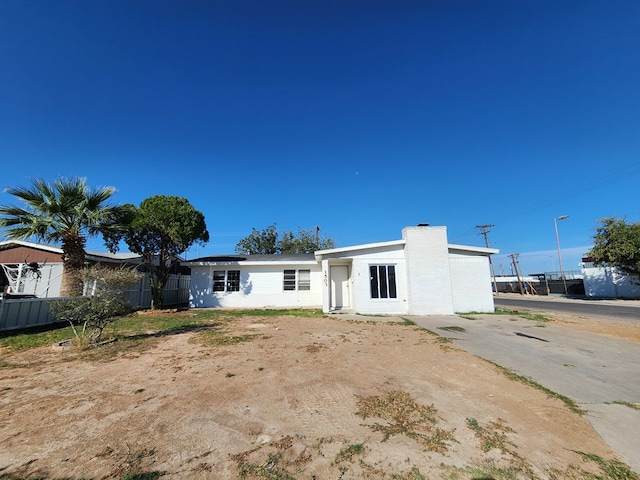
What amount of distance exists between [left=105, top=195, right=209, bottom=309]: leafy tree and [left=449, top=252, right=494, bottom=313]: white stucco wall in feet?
46.6

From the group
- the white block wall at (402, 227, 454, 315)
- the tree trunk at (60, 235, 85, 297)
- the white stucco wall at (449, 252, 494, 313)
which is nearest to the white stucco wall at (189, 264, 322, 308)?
the white block wall at (402, 227, 454, 315)

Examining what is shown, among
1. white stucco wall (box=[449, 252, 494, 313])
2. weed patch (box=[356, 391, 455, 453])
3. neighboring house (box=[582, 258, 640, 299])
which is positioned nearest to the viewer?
weed patch (box=[356, 391, 455, 453])

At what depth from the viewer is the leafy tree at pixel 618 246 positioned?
73.6 feet

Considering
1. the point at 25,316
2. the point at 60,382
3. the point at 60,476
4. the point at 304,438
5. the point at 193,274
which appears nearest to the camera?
the point at 60,476

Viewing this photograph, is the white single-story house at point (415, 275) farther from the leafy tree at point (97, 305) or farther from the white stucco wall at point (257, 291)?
the leafy tree at point (97, 305)

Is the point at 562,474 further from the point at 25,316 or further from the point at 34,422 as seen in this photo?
the point at 25,316

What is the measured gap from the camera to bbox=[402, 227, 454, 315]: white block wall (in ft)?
46.6

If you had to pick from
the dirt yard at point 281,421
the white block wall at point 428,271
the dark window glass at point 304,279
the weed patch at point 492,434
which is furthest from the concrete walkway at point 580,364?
the dark window glass at point 304,279

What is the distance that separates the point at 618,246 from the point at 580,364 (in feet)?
82.7

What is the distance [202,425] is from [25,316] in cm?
1120

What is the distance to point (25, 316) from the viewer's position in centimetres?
1011

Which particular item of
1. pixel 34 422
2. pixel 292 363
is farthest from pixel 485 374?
pixel 34 422

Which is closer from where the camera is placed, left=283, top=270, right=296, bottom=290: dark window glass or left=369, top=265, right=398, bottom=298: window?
left=369, top=265, right=398, bottom=298: window

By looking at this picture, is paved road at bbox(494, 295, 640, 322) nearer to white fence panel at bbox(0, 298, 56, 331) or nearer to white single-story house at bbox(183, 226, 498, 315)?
white single-story house at bbox(183, 226, 498, 315)
